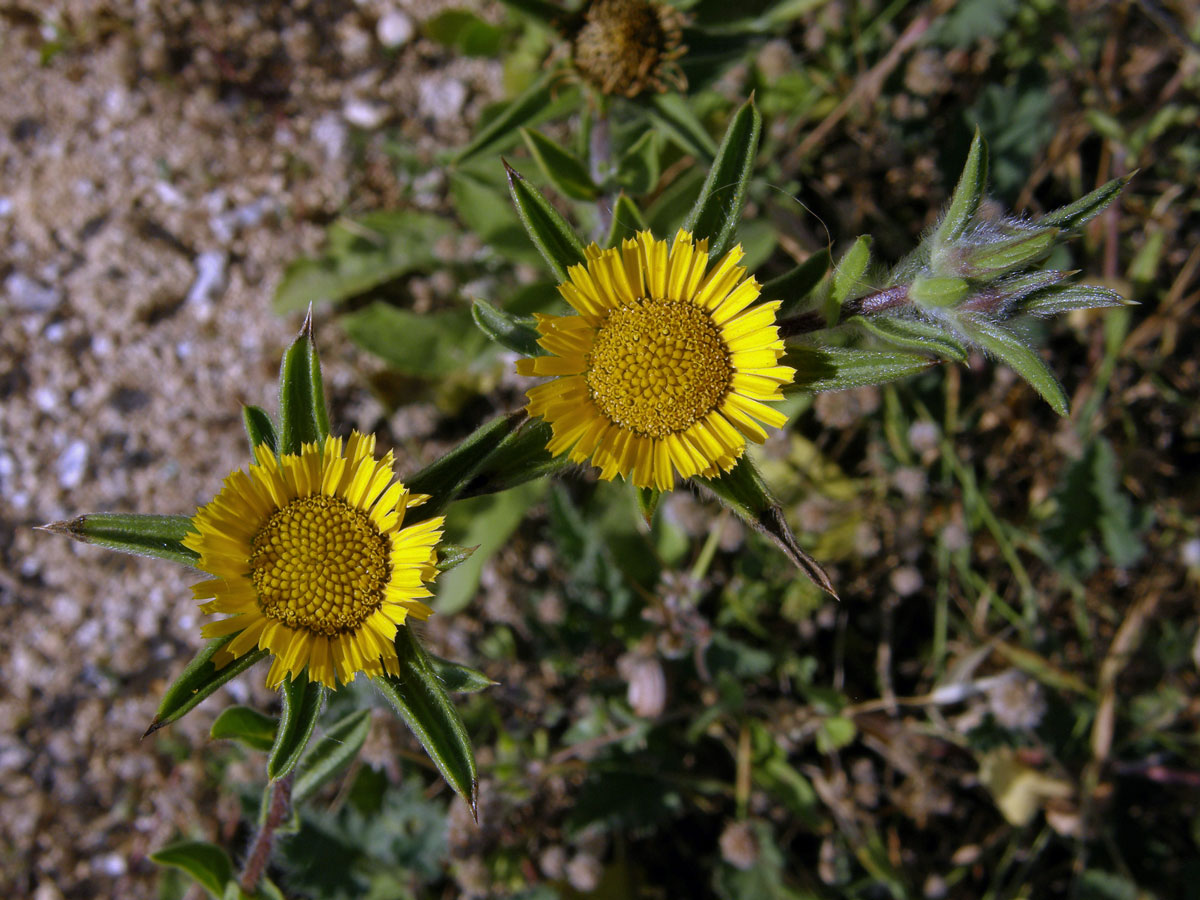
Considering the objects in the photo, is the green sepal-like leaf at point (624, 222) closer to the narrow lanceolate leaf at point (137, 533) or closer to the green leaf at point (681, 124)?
the green leaf at point (681, 124)

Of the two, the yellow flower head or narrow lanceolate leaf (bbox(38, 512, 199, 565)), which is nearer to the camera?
narrow lanceolate leaf (bbox(38, 512, 199, 565))

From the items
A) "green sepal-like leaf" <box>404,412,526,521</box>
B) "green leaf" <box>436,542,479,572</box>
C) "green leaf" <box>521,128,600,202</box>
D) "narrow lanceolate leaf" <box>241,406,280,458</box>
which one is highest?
"green leaf" <box>521,128,600,202</box>

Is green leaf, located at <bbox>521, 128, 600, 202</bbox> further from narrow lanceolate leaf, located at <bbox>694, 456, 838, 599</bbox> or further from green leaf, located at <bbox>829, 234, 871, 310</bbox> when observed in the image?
narrow lanceolate leaf, located at <bbox>694, 456, 838, 599</bbox>

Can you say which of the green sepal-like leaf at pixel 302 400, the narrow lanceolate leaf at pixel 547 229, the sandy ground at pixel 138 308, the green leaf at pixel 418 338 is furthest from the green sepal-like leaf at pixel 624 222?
the sandy ground at pixel 138 308

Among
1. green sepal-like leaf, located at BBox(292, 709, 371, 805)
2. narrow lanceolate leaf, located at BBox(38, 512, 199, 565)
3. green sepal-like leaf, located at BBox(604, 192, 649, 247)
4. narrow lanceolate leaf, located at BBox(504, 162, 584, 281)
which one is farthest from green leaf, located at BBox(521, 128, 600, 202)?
green sepal-like leaf, located at BBox(292, 709, 371, 805)

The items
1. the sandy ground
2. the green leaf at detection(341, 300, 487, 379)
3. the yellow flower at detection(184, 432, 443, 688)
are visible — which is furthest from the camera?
the sandy ground

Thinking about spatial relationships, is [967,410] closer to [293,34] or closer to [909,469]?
[909,469]

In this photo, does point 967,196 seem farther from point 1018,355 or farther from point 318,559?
point 318,559

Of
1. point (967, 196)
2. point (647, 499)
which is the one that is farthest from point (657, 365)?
point (967, 196)
